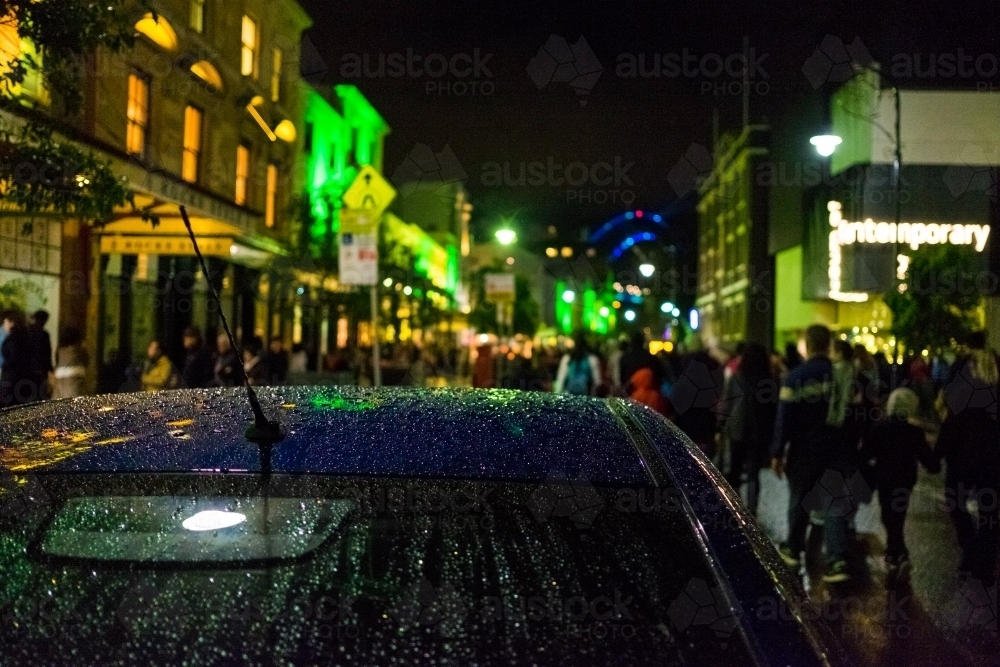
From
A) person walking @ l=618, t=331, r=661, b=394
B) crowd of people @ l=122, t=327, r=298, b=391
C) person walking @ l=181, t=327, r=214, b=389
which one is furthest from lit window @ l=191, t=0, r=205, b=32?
person walking @ l=618, t=331, r=661, b=394

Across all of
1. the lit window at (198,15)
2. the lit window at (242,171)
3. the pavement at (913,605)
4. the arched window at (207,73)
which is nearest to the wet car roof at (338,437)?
the pavement at (913,605)

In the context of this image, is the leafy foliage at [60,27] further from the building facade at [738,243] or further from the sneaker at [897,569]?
the building facade at [738,243]

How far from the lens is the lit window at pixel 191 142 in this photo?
23.8 meters

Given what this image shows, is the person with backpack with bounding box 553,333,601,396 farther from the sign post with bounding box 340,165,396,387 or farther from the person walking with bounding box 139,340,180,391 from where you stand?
the person walking with bounding box 139,340,180,391

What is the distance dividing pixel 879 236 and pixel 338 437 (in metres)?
32.0

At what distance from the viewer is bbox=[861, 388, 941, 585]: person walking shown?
26.6 ft

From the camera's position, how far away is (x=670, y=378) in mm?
13477

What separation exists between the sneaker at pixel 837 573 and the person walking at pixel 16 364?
9.30 metres

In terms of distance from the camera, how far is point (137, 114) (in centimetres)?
2128

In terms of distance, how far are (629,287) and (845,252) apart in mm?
73066

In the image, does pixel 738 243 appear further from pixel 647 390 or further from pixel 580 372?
pixel 647 390

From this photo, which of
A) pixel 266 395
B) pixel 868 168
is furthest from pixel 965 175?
pixel 266 395

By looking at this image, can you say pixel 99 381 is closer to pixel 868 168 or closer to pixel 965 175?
pixel 868 168

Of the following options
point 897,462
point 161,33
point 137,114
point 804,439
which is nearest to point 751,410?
point 804,439
